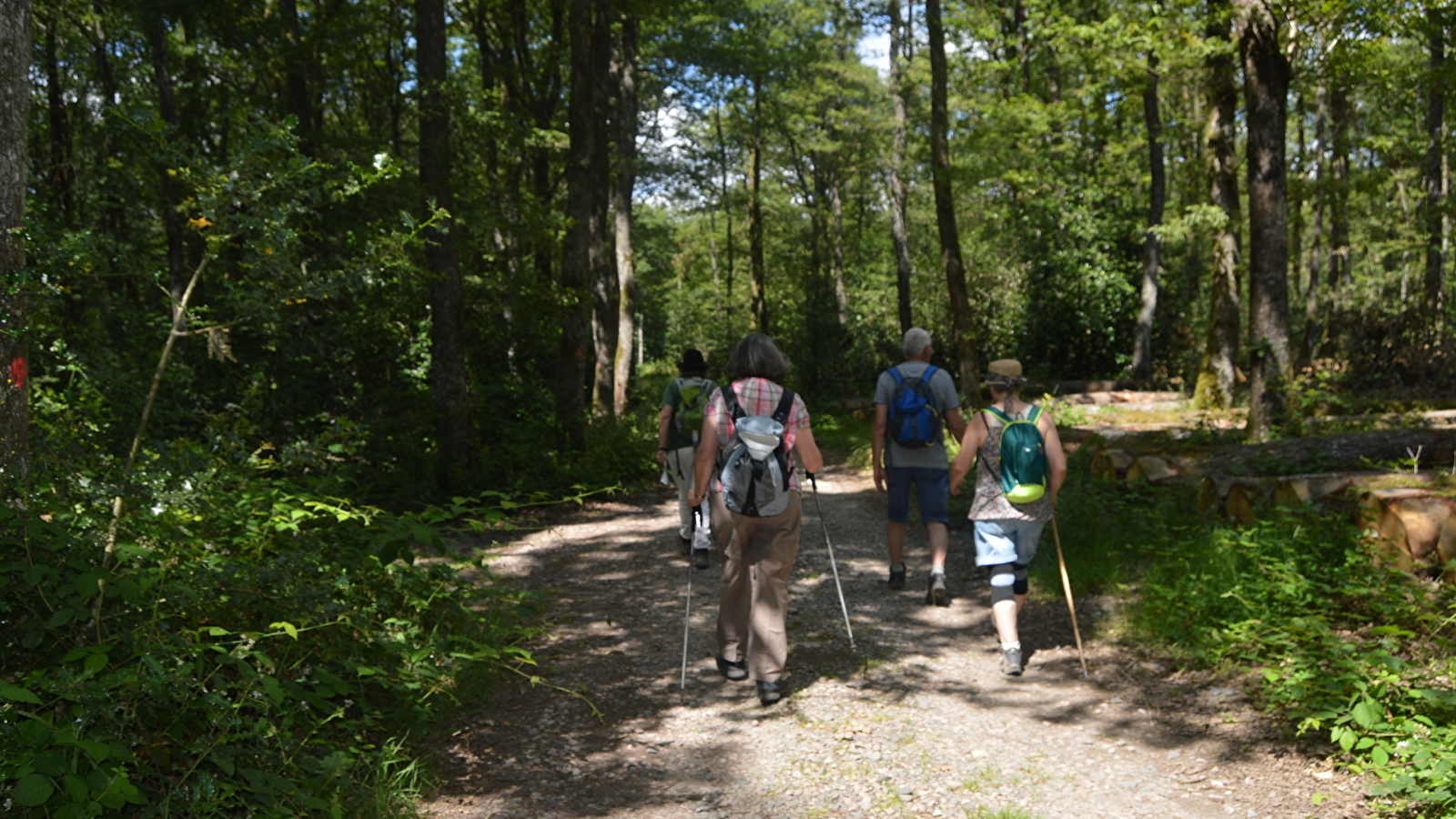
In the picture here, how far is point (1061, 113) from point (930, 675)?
548 inches

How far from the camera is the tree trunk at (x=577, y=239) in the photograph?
1265 cm

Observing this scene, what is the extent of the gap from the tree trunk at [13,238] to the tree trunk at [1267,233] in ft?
31.9

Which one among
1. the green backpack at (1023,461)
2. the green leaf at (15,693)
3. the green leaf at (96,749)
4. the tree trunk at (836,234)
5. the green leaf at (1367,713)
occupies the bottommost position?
the green leaf at (1367,713)

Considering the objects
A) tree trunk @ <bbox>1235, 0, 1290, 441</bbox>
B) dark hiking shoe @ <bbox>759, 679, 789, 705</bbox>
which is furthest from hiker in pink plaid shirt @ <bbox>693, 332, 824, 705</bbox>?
tree trunk @ <bbox>1235, 0, 1290, 441</bbox>

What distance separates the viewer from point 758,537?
17.1 feet

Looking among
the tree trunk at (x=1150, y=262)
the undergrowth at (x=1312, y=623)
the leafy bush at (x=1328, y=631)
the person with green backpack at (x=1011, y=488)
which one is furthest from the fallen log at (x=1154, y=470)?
the tree trunk at (x=1150, y=262)

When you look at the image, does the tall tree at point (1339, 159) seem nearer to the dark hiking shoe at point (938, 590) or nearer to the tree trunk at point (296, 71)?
the dark hiking shoe at point (938, 590)

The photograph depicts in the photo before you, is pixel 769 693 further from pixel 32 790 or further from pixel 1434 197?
pixel 1434 197

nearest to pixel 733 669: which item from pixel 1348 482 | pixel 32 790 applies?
pixel 32 790

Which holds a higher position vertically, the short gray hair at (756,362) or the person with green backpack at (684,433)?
the short gray hair at (756,362)

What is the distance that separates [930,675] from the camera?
557 centimetres

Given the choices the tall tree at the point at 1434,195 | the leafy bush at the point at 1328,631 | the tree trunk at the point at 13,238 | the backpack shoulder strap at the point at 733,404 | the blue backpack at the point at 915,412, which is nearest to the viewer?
the tree trunk at the point at 13,238

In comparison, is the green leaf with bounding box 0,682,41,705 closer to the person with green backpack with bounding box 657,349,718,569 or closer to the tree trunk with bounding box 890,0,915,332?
the person with green backpack with bounding box 657,349,718,569

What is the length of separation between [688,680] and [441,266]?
23.4 feet
